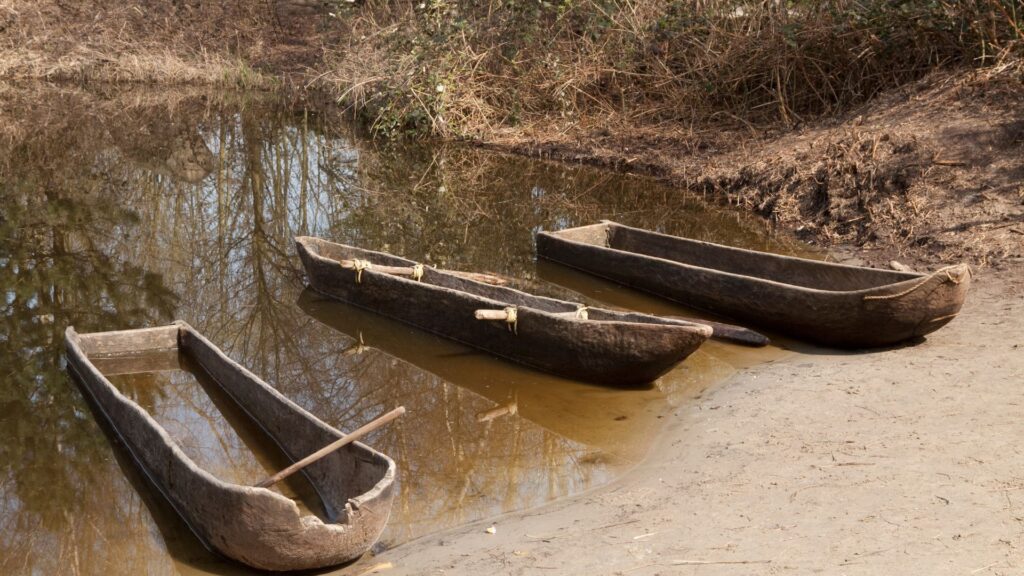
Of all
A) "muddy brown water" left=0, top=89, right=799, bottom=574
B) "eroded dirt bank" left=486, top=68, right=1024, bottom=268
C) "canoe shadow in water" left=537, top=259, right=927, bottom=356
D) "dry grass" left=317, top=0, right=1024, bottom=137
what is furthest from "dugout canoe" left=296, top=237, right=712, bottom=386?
"dry grass" left=317, top=0, right=1024, bottom=137

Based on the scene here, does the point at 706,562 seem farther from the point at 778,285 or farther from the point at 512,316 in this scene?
the point at 778,285

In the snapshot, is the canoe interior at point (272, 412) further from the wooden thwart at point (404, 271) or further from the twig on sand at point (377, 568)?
the wooden thwart at point (404, 271)

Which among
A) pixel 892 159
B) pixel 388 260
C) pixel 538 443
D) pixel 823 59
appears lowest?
pixel 538 443

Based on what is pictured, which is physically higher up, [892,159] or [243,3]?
[243,3]

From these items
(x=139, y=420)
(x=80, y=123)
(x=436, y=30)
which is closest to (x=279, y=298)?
(x=139, y=420)

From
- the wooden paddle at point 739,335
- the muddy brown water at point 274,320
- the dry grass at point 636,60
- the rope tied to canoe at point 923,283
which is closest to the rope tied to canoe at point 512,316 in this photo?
the muddy brown water at point 274,320

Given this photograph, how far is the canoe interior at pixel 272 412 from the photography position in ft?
15.1

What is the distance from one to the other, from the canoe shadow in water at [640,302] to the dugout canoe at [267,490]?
10.9ft

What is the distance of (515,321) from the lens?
260 inches

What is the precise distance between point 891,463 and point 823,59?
30.1 feet

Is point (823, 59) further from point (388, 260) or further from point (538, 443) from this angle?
point (538, 443)

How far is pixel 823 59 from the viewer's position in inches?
506

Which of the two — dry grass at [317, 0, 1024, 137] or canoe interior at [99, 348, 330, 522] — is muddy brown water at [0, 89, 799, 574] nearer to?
canoe interior at [99, 348, 330, 522]

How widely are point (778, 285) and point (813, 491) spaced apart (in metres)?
2.68
